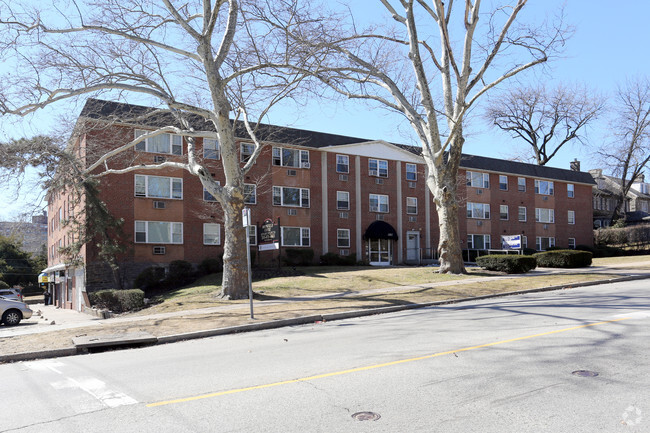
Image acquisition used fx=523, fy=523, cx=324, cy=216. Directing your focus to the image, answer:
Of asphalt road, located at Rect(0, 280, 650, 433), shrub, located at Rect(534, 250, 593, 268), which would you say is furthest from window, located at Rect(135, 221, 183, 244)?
asphalt road, located at Rect(0, 280, 650, 433)

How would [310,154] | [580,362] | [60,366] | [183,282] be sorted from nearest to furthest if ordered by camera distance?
[580,362]
[60,366]
[183,282]
[310,154]

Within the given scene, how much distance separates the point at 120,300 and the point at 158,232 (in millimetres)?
8202

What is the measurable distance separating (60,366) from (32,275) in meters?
66.1

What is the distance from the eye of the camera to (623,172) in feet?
165

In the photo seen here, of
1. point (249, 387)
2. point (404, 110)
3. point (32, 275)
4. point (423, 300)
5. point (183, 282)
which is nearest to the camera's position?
point (249, 387)

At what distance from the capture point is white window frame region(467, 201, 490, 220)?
4269 centimetres

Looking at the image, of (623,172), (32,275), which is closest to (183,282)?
(623,172)

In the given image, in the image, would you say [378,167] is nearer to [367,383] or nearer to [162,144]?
[162,144]

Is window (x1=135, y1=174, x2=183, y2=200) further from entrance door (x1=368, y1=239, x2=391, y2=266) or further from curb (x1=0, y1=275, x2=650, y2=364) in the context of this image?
curb (x1=0, y1=275, x2=650, y2=364)

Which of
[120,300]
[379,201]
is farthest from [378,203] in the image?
[120,300]

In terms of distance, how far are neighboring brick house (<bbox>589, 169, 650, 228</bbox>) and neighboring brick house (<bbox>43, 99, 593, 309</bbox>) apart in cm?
1300

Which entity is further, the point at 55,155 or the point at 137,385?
the point at 55,155

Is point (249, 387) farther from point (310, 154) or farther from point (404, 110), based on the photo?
point (310, 154)

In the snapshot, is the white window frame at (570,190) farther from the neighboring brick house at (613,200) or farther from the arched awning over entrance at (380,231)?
the arched awning over entrance at (380,231)
